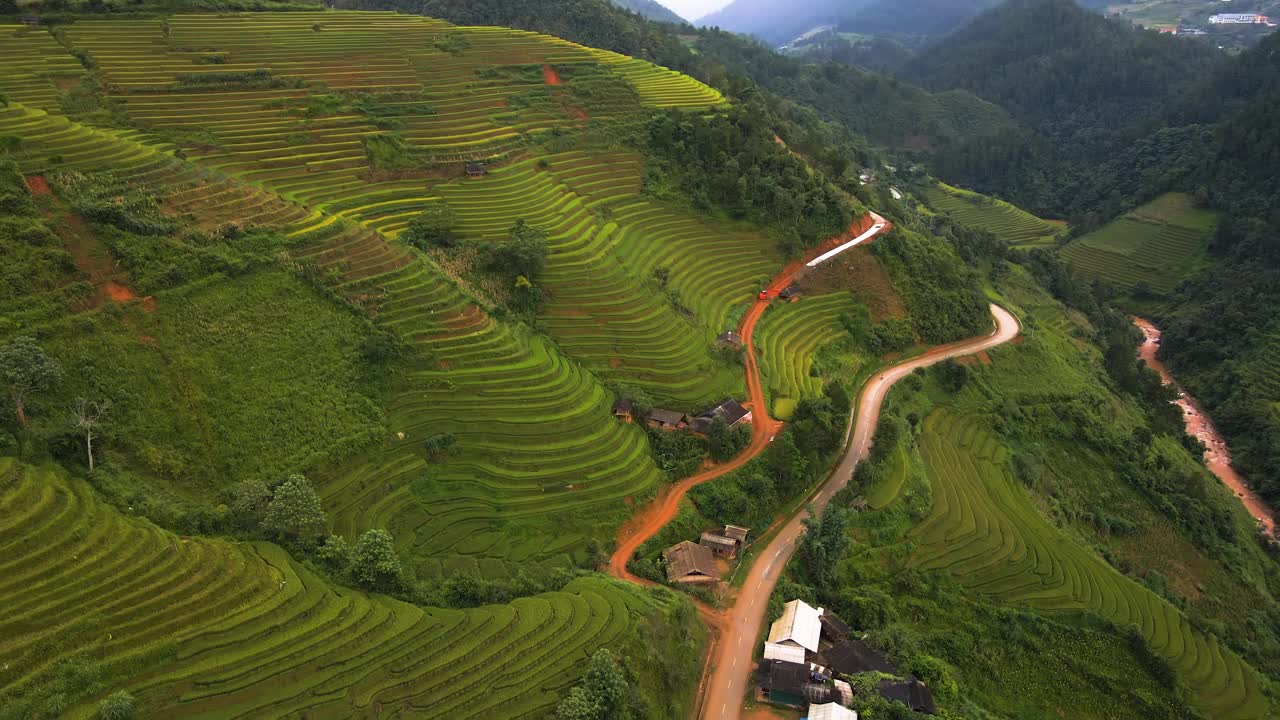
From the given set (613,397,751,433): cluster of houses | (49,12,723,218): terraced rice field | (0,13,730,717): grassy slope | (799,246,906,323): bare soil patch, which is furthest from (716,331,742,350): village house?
(49,12,723,218): terraced rice field

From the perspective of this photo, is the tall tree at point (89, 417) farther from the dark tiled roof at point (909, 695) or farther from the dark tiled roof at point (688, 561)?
the dark tiled roof at point (909, 695)

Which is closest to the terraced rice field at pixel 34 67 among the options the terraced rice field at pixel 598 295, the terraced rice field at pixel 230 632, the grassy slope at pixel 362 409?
the grassy slope at pixel 362 409

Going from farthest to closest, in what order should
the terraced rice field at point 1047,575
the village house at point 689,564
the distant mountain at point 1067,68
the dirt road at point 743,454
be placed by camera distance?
1. the distant mountain at point 1067,68
2. the terraced rice field at point 1047,575
3. the dirt road at point 743,454
4. the village house at point 689,564

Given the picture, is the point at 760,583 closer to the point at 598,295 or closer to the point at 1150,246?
the point at 598,295

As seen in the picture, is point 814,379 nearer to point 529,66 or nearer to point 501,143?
point 501,143

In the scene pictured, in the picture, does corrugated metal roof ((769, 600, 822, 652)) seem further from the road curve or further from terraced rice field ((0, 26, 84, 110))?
terraced rice field ((0, 26, 84, 110))

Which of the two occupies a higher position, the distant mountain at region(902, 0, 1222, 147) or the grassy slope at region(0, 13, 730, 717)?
the distant mountain at region(902, 0, 1222, 147)

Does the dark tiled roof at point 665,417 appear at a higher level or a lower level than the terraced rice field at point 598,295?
lower
